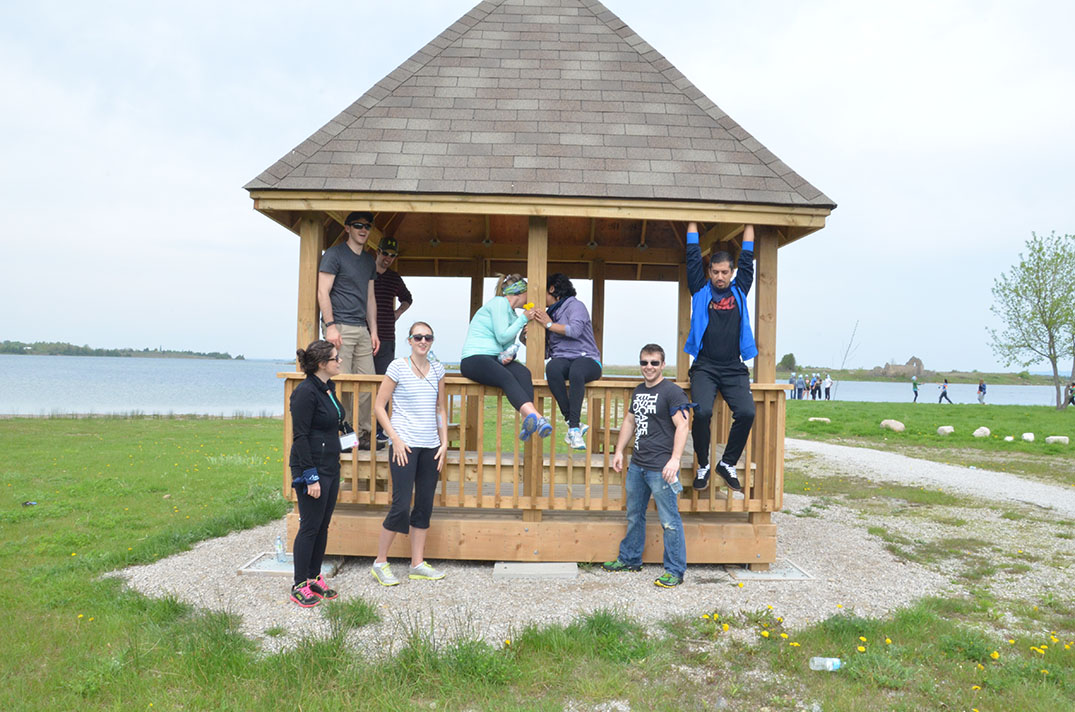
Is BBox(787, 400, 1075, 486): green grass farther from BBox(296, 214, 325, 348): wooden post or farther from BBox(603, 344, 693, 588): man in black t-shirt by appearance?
BBox(296, 214, 325, 348): wooden post

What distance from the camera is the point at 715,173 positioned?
5953 mm

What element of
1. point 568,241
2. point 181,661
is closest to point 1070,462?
point 568,241

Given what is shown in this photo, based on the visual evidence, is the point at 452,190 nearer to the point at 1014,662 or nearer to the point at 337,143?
the point at 337,143

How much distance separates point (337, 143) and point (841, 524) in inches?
274

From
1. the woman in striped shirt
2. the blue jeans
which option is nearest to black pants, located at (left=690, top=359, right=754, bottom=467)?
the blue jeans

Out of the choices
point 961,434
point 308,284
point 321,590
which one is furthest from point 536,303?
point 961,434

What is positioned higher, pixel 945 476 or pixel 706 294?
pixel 706 294

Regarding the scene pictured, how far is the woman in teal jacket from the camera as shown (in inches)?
218

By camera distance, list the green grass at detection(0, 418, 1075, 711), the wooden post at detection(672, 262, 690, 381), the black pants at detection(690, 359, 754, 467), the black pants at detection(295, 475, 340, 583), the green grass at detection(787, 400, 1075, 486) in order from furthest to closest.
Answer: the green grass at detection(787, 400, 1075, 486) → the wooden post at detection(672, 262, 690, 381) → the black pants at detection(690, 359, 754, 467) → the black pants at detection(295, 475, 340, 583) → the green grass at detection(0, 418, 1075, 711)

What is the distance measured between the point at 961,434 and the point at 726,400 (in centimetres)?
1655

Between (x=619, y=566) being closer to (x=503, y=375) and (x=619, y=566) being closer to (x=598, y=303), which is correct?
(x=503, y=375)

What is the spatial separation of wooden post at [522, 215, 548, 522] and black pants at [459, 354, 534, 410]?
27 cm

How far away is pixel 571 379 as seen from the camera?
A: 222 inches

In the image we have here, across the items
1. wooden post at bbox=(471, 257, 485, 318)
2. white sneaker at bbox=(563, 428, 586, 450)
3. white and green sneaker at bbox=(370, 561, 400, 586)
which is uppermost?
wooden post at bbox=(471, 257, 485, 318)
